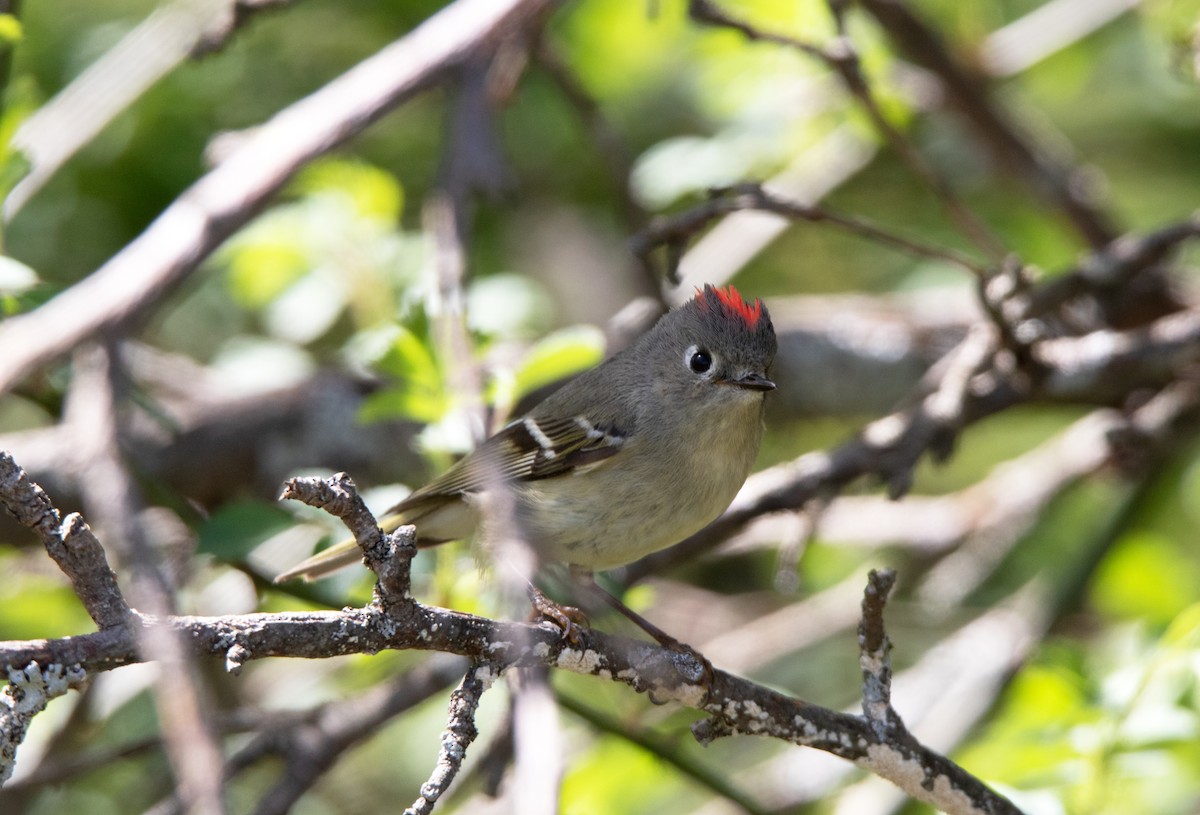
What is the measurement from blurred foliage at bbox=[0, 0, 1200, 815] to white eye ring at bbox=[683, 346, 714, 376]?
35 centimetres

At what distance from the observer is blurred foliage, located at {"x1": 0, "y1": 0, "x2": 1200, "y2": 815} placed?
2.63 m

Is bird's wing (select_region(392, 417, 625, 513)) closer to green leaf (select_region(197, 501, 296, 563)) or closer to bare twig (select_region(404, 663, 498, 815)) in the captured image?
green leaf (select_region(197, 501, 296, 563))

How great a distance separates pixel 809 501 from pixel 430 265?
120 cm

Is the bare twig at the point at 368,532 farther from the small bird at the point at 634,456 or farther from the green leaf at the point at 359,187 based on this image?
the green leaf at the point at 359,187

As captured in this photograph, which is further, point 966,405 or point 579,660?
point 966,405

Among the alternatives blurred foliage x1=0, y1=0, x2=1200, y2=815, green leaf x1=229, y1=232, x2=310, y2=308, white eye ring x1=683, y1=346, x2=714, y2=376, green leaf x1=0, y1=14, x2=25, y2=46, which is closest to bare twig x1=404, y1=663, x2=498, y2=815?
blurred foliage x1=0, y1=0, x2=1200, y2=815

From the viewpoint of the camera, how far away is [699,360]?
2.97 metres

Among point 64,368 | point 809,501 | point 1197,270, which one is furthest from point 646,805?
point 1197,270

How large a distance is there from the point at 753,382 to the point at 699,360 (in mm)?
190

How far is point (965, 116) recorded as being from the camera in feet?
12.9

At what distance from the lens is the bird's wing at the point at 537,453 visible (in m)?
2.76

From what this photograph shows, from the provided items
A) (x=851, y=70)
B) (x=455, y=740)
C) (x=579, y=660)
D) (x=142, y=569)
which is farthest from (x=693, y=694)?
(x=851, y=70)

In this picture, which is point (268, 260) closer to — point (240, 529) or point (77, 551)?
point (240, 529)

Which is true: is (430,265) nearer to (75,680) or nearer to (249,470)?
(249,470)
